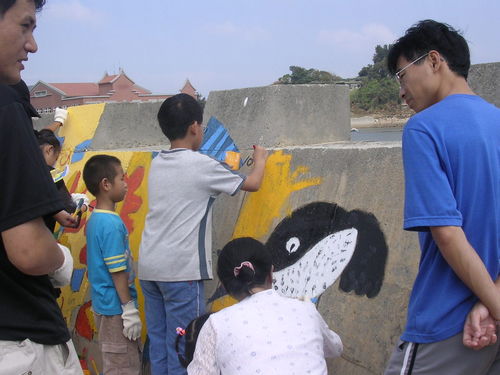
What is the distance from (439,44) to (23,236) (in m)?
1.49

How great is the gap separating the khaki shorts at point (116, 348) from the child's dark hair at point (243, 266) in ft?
5.18

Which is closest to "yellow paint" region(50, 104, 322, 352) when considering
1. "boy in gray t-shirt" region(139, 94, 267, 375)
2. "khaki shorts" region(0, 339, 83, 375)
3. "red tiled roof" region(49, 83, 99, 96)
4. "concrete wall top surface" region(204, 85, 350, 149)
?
"boy in gray t-shirt" region(139, 94, 267, 375)

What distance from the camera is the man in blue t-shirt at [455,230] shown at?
182 centimetres

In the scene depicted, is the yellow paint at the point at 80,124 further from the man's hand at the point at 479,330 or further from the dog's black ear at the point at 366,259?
the man's hand at the point at 479,330

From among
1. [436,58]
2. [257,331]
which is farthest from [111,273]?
[436,58]

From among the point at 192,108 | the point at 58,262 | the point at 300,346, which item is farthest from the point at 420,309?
the point at 192,108

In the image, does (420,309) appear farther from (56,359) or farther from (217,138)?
(217,138)

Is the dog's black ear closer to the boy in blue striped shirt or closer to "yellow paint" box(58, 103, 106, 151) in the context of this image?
the boy in blue striped shirt

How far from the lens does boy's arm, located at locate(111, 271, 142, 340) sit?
3.58 metres

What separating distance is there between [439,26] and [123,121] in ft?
14.8

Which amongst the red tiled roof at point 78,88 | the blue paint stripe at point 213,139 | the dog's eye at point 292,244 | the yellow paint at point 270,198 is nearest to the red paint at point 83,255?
the blue paint stripe at point 213,139

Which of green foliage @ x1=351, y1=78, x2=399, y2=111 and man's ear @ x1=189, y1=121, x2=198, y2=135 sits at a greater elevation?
green foliage @ x1=351, y1=78, x2=399, y2=111

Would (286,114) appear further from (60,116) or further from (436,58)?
(60,116)

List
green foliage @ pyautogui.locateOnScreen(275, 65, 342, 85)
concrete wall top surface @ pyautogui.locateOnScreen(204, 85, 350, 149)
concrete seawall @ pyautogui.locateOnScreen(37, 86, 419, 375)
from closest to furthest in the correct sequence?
concrete seawall @ pyautogui.locateOnScreen(37, 86, 419, 375) < concrete wall top surface @ pyautogui.locateOnScreen(204, 85, 350, 149) < green foliage @ pyautogui.locateOnScreen(275, 65, 342, 85)
